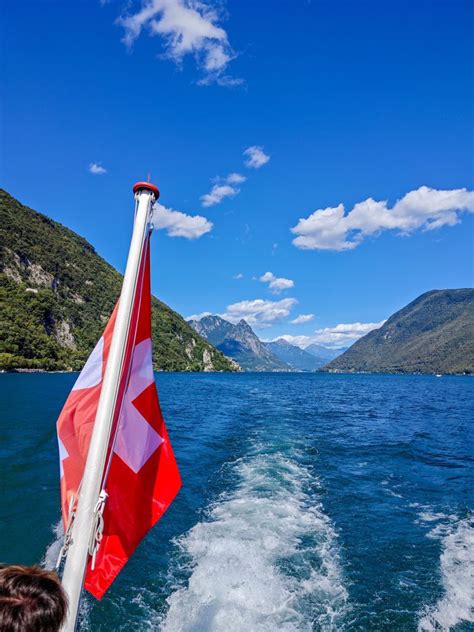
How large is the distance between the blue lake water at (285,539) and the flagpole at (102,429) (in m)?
5.08

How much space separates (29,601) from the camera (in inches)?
59.2

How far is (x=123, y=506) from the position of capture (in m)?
3.44

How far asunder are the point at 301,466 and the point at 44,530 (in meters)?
11.1

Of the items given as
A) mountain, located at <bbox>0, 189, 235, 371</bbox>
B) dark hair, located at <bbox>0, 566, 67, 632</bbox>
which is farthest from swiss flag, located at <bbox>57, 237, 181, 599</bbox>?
mountain, located at <bbox>0, 189, 235, 371</bbox>

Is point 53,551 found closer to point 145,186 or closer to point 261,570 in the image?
point 261,570

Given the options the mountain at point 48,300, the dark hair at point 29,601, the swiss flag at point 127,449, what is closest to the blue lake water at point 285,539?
the swiss flag at point 127,449

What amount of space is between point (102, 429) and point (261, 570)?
23.7 ft

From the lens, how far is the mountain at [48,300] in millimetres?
96938

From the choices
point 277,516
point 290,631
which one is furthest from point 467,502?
point 290,631

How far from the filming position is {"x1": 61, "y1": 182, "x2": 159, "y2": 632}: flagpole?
2592 millimetres

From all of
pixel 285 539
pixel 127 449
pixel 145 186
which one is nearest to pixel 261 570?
pixel 285 539

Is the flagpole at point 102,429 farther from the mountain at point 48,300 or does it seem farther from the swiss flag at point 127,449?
the mountain at point 48,300

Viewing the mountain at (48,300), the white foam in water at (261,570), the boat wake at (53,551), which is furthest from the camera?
the mountain at (48,300)

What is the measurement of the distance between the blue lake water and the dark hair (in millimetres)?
6187
